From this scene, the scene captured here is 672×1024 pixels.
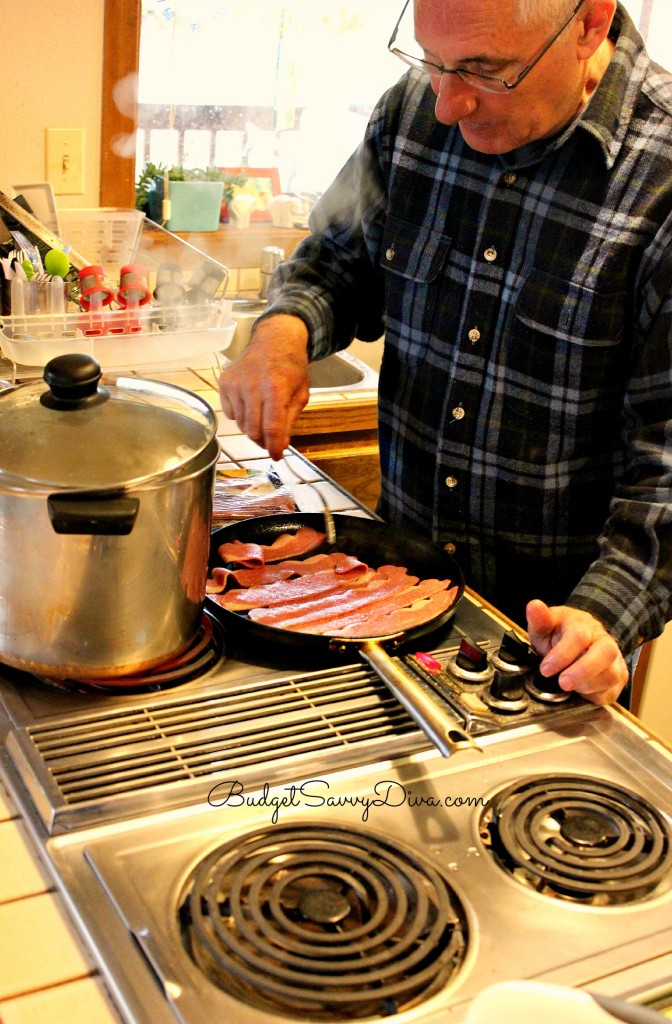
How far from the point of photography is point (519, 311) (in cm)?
153

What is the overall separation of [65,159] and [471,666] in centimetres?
182

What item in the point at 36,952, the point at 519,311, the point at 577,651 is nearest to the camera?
the point at 36,952

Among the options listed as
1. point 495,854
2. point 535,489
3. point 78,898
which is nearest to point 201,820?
point 78,898

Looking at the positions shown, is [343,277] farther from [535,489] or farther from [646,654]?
[646,654]

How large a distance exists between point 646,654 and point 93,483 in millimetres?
1841

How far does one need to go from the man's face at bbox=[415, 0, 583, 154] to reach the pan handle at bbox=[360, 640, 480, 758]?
0.68m

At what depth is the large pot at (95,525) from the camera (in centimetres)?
102

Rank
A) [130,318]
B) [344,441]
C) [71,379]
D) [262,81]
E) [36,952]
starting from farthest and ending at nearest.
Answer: [262,81]
[344,441]
[130,318]
[71,379]
[36,952]

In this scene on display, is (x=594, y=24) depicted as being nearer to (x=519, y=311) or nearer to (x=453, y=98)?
(x=453, y=98)

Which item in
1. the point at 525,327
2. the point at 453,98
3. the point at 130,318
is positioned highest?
the point at 453,98

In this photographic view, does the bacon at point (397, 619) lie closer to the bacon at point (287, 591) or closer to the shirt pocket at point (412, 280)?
the bacon at point (287, 591)

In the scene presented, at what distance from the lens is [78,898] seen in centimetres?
90

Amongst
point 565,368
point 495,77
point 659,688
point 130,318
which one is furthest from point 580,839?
point 659,688

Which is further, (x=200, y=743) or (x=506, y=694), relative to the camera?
(x=506, y=694)
